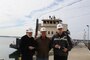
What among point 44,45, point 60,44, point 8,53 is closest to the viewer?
point 60,44

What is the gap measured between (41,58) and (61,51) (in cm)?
64

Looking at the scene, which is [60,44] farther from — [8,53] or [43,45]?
[8,53]

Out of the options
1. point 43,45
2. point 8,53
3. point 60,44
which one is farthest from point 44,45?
point 8,53

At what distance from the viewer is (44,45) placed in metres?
9.17

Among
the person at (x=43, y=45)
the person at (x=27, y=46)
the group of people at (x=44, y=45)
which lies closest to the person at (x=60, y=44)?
the group of people at (x=44, y=45)

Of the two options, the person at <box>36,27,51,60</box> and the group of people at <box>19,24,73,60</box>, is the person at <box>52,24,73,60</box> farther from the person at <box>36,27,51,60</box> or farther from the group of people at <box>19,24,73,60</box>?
the person at <box>36,27,51,60</box>

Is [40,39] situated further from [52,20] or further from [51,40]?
[52,20]

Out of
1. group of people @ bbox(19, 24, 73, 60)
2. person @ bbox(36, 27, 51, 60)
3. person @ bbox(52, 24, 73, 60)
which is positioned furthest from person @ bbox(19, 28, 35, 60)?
person @ bbox(52, 24, 73, 60)

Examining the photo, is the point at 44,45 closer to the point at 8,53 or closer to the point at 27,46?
the point at 27,46

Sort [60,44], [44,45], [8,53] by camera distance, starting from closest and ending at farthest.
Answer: [60,44], [44,45], [8,53]

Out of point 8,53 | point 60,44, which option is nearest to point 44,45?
point 60,44

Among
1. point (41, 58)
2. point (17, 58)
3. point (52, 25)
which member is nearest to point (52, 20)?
point (52, 25)

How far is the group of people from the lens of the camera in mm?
9023

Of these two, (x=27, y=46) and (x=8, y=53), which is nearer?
(x=27, y=46)
